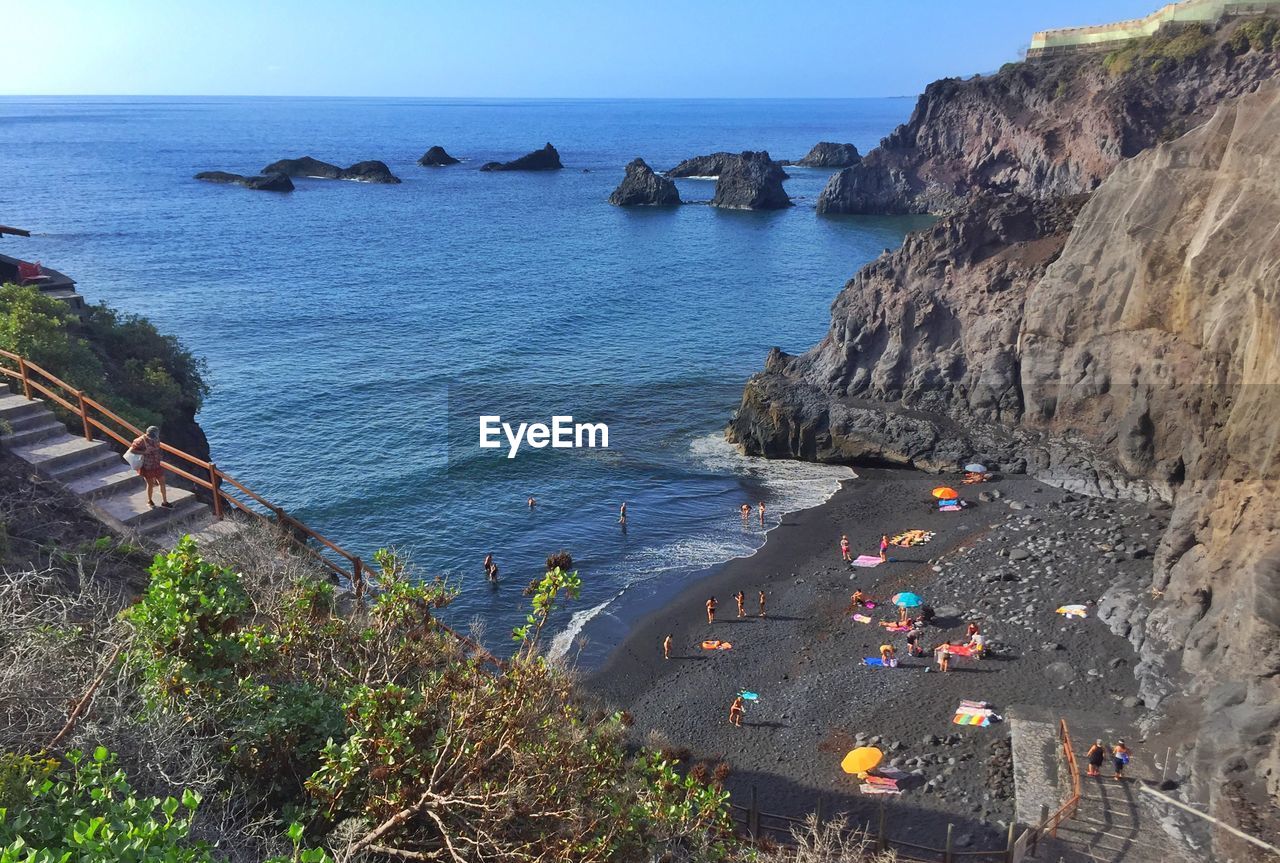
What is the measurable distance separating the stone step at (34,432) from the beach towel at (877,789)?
63.7 feet

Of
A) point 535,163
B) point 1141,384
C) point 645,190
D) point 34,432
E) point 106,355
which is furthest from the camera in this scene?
point 535,163

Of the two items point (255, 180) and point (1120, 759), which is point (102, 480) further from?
point (255, 180)

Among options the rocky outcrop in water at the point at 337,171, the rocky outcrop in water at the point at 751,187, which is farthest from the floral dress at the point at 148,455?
the rocky outcrop in water at the point at 337,171

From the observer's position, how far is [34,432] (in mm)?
15273

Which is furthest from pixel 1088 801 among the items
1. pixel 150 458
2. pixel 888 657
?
pixel 150 458

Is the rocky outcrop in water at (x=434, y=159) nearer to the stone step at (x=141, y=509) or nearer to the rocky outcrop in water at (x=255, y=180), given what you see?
the rocky outcrop in water at (x=255, y=180)

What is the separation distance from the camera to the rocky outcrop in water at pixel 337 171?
150m

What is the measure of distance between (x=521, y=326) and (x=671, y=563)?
111 ft

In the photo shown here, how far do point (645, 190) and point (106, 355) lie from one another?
352 feet

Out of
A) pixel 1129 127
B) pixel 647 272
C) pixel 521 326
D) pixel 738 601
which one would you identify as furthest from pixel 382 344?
pixel 1129 127

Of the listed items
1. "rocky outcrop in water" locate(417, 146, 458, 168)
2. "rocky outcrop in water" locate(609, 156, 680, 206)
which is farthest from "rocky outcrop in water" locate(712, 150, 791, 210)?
"rocky outcrop in water" locate(417, 146, 458, 168)

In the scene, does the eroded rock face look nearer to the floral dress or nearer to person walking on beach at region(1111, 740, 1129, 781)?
person walking on beach at region(1111, 740, 1129, 781)

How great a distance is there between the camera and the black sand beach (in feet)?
78.7

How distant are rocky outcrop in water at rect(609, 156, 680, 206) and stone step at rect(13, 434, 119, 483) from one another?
118m
